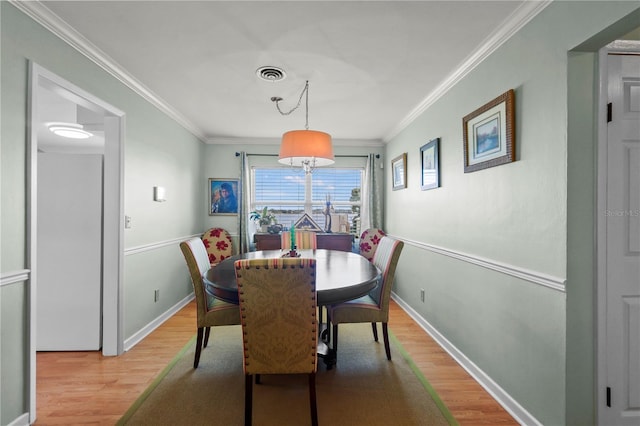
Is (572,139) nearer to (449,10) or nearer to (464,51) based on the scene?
(449,10)

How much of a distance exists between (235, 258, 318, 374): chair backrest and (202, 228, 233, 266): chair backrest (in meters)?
3.08

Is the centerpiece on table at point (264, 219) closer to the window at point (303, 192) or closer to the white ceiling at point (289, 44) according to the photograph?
the window at point (303, 192)

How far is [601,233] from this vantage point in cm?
160

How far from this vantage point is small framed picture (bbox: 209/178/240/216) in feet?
16.8

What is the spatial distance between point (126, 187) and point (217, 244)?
197 cm

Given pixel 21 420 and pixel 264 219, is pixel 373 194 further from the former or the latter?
pixel 21 420

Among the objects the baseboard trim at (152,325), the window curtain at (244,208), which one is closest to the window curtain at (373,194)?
the window curtain at (244,208)

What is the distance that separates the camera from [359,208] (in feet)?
18.1

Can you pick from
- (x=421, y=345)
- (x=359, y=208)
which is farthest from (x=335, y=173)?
(x=421, y=345)

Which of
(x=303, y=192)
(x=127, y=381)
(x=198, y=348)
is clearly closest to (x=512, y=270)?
(x=198, y=348)

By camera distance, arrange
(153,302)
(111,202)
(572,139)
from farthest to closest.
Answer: (153,302), (111,202), (572,139)

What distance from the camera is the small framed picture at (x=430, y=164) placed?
124 inches

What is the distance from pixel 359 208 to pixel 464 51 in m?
3.37

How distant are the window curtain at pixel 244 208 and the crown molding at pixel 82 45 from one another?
1.66m
